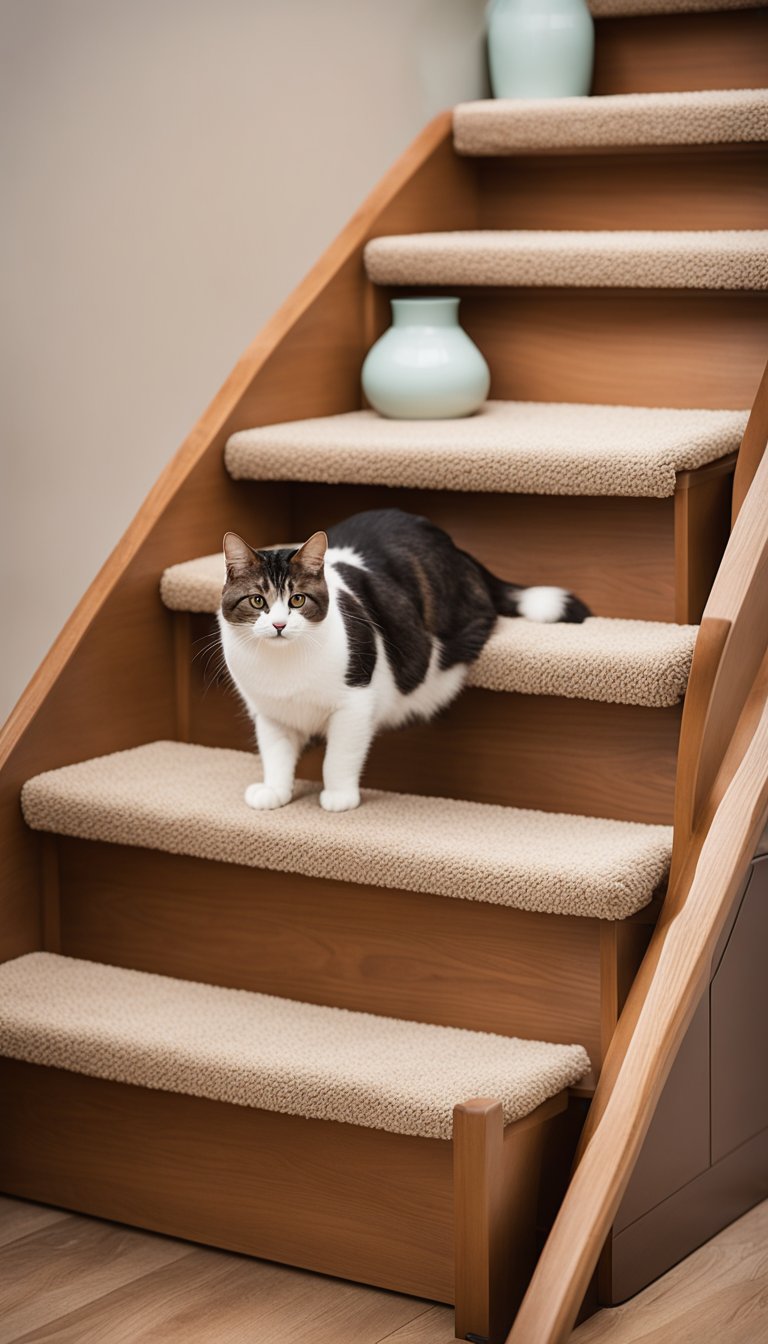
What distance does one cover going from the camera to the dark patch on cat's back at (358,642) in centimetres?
204

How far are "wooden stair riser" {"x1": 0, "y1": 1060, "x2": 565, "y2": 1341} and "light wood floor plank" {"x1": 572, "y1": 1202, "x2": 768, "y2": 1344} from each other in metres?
0.12

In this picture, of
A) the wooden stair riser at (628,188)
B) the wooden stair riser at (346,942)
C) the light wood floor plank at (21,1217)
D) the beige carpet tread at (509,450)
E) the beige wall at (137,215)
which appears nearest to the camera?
the wooden stair riser at (346,942)

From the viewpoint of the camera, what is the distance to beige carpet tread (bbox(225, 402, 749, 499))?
215cm

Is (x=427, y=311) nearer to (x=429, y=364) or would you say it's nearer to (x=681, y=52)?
(x=429, y=364)

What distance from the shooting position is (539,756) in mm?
2148

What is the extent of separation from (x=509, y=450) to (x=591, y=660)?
354mm

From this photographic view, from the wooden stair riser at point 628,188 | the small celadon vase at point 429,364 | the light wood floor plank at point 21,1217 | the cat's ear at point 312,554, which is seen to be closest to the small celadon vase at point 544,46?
the wooden stair riser at point 628,188

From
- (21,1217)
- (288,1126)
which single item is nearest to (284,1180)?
(288,1126)

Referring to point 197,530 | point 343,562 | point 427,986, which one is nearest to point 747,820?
point 427,986

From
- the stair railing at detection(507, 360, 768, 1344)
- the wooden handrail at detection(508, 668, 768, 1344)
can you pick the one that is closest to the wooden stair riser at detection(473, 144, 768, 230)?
the stair railing at detection(507, 360, 768, 1344)

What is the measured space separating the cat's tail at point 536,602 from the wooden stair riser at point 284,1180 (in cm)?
69

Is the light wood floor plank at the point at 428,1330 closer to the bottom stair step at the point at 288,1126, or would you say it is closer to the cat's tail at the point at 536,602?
the bottom stair step at the point at 288,1126

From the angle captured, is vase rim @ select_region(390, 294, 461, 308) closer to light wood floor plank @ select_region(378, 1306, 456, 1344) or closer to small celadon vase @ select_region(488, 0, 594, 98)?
small celadon vase @ select_region(488, 0, 594, 98)

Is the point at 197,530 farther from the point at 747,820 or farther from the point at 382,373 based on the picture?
the point at 747,820
